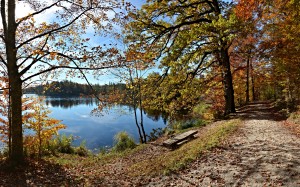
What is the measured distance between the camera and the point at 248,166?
20.6 ft

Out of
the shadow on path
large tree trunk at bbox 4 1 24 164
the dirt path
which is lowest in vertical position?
the shadow on path

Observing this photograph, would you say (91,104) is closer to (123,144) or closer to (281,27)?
(123,144)

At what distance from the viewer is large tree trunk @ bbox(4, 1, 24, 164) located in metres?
8.13

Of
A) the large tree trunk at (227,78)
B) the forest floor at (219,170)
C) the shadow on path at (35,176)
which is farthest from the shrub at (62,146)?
the large tree trunk at (227,78)

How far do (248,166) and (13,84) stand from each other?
7.97 metres

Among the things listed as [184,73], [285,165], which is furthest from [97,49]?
[184,73]

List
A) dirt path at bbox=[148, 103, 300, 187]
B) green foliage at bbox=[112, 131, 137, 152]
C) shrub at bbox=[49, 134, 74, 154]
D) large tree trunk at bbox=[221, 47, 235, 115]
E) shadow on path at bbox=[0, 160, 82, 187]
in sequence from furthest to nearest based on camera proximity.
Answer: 1. large tree trunk at bbox=[221, 47, 235, 115]
2. green foliage at bbox=[112, 131, 137, 152]
3. shrub at bbox=[49, 134, 74, 154]
4. shadow on path at bbox=[0, 160, 82, 187]
5. dirt path at bbox=[148, 103, 300, 187]

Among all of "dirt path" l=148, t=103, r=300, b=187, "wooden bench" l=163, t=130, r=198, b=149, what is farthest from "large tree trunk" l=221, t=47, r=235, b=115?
"dirt path" l=148, t=103, r=300, b=187

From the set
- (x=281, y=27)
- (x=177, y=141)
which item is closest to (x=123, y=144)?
(x=177, y=141)

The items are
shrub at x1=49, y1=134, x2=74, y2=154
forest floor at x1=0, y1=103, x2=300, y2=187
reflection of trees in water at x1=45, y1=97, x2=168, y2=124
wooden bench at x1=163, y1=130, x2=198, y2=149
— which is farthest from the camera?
reflection of trees in water at x1=45, y1=97, x2=168, y2=124

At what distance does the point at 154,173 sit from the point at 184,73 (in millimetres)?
9958

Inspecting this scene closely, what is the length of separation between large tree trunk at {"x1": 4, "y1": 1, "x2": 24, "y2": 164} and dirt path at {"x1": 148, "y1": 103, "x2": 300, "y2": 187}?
5.03m

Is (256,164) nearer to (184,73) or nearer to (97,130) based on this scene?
(184,73)

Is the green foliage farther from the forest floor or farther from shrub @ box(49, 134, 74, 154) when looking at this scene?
the forest floor
